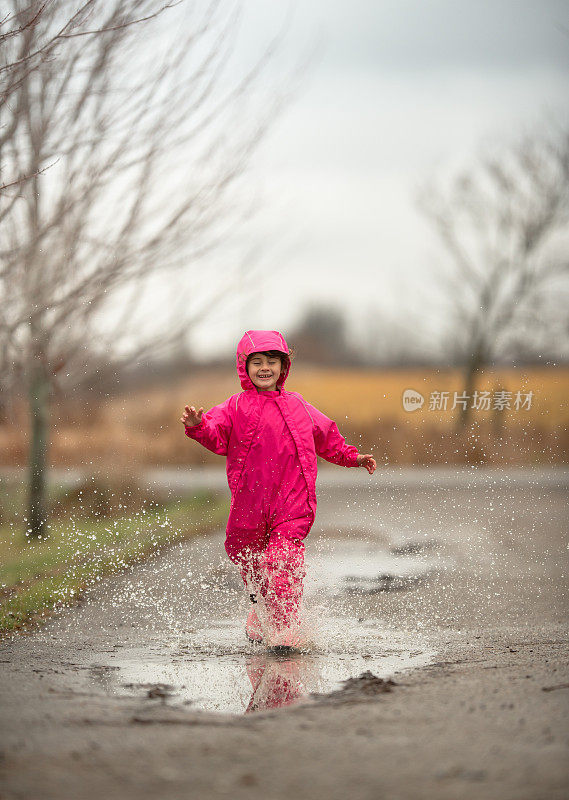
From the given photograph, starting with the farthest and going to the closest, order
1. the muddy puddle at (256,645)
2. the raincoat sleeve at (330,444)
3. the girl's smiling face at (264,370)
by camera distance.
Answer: the raincoat sleeve at (330,444), the girl's smiling face at (264,370), the muddy puddle at (256,645)

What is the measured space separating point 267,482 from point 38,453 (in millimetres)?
4449

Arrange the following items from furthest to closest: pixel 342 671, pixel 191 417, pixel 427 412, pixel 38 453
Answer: pixel 38 453 < pixel 427 412 < pixel 191 417 < pixel 342 671

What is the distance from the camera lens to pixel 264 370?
5418mm

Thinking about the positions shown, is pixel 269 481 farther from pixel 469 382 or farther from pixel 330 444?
pixel 469 382

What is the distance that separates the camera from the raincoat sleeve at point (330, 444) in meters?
5.55

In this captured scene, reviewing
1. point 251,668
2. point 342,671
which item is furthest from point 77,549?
point 342,671

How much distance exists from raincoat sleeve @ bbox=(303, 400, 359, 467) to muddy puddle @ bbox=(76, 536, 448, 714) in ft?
3.05

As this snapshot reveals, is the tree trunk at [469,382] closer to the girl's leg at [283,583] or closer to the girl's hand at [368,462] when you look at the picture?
the girl's hand at [368,462]

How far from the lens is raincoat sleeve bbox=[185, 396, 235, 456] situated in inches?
206

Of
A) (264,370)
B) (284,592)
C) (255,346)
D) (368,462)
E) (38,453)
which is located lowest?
(284,592)

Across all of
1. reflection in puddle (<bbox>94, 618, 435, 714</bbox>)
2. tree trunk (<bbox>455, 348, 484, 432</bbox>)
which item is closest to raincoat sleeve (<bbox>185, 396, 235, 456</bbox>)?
reflection in puddle (<bbox>94, 618, 435, 714</bbox>)

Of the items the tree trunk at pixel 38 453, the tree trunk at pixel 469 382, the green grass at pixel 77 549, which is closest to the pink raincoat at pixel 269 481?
the green grass at pixel 77 549

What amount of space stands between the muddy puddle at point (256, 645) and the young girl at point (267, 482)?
24 centimetres

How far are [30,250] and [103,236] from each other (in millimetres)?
527
